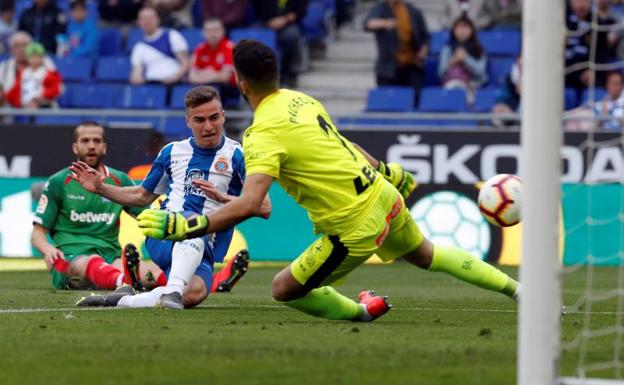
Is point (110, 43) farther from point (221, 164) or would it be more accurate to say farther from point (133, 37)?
point (221, 164)

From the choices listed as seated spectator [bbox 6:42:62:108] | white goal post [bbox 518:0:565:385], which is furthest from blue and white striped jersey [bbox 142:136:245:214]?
seated spectator [bbox 6:42:62:108]

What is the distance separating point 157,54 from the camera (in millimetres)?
19375

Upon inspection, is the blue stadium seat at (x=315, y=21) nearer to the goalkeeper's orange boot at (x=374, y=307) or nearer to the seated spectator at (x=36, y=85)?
the seated spectator at (x=36, y=85)

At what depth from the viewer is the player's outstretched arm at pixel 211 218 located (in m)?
7.18

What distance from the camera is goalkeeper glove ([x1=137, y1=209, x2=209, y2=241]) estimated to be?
23.6 ft

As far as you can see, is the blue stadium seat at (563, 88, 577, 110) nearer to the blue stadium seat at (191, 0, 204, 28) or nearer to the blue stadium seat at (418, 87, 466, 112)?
the blue stadium seat at (418, 87, 466, 112)

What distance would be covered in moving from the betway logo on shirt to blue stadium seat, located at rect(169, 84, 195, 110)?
7.62 m

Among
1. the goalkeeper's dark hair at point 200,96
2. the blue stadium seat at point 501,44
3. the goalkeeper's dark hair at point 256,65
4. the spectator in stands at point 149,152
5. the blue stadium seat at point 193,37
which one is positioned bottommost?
the spectator in stands at point 149,152

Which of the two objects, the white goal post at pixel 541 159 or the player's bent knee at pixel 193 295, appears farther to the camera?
the player's bent knee at pixel 193 295

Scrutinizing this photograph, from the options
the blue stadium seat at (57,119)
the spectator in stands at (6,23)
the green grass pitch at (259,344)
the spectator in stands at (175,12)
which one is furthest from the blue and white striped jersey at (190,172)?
the spectator in stands at (6,23)

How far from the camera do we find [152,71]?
1947 centimetres

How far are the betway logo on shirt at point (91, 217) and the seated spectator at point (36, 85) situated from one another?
25.9ft

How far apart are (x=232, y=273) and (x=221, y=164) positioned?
115 centimetres

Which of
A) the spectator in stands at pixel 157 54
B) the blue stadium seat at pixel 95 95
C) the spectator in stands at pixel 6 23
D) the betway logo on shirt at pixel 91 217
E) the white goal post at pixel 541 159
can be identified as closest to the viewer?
the white goal post at pixel 541 159
